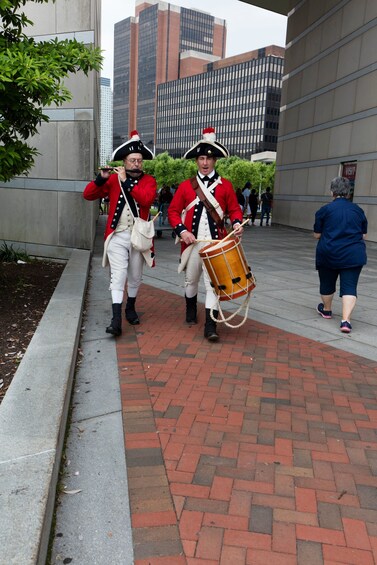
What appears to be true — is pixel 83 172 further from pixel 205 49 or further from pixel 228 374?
pixel 205 49

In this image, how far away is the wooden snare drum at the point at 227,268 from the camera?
4488mm

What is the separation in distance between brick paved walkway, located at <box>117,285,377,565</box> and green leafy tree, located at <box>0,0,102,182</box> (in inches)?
98.9

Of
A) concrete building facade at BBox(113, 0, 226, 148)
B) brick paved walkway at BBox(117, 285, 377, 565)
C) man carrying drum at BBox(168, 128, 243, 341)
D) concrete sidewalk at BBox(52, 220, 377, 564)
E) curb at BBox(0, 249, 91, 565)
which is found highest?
concrete building facade at BBox(113, 0, 226, 148)

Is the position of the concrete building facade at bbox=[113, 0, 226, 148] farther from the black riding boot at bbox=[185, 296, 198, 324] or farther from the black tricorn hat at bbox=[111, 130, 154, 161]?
the black tricorn hat at bbox=[111, 130, 154, 161]

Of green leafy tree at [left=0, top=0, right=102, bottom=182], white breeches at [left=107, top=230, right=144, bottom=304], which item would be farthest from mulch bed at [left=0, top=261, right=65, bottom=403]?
green leafy tree at [left=0, top=0, right=102, bottom=182]

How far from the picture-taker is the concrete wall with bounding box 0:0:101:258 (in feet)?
31.3

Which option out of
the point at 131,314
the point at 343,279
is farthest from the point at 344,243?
the point at 131,314

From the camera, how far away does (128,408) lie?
3.53 m

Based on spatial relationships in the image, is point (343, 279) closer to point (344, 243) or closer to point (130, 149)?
point (344, 243)

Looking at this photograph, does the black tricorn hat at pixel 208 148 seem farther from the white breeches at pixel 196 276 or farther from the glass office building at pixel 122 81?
the glass office building at pixel 122 81

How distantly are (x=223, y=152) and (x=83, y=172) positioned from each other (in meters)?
5.35

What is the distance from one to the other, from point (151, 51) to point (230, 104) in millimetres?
47439

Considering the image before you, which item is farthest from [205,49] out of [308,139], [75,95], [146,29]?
[75,95]

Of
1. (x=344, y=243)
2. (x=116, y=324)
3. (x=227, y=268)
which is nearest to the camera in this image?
(x=227, y=268)
